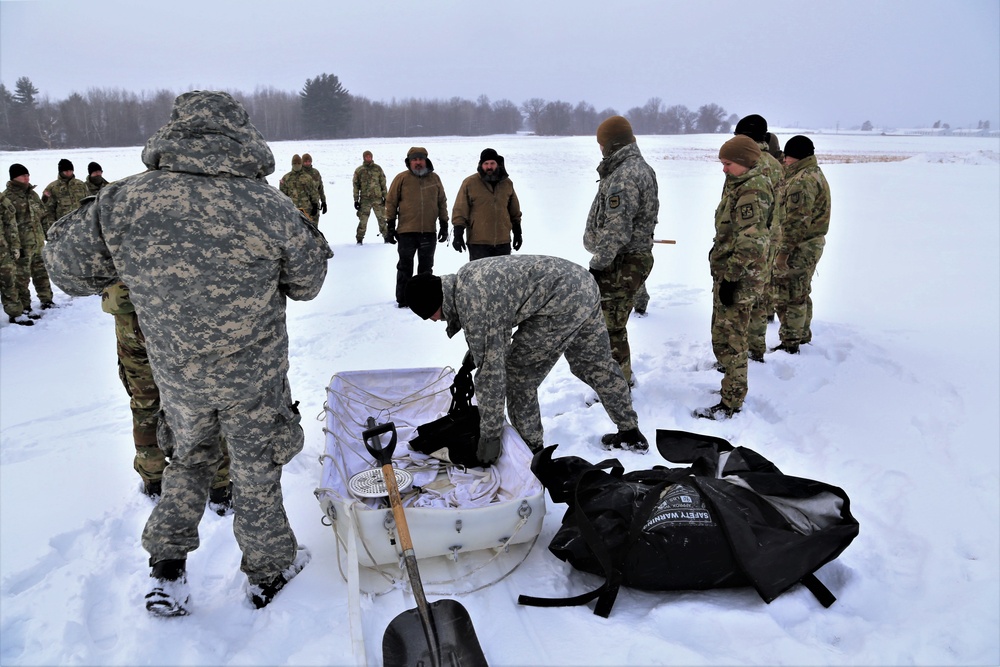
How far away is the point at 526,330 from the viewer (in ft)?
10.2

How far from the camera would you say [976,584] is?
7.70 feet

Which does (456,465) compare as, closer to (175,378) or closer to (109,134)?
(175,378)

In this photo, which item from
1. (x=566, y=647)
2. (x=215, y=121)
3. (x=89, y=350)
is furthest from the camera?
(x=89, y=350)

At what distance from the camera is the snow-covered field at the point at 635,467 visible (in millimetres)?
2131

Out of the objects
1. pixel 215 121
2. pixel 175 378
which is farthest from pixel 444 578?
pixel 215 121

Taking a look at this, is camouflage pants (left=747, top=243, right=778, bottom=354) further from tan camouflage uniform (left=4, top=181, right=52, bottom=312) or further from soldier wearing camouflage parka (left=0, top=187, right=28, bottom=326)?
tan camouflage uniform (left=4, top=181, right=52, bottom=312)

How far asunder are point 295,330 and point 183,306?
4079 millimetres

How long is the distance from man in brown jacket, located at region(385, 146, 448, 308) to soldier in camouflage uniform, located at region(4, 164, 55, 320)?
13.7 feet

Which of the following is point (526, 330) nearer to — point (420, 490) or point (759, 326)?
point (420, 490)

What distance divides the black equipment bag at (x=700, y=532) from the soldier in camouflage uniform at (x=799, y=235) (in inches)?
109

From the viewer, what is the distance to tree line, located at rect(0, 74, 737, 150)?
13948mm

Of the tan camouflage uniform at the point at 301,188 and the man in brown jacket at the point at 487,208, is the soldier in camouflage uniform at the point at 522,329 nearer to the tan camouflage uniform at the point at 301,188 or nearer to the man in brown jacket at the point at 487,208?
the man in brown jacket at the point at 487,208

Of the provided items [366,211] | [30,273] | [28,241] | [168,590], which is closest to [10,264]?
[30,273]

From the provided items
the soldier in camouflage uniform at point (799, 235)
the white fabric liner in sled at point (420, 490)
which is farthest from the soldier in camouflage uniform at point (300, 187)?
the soldier in camouflage uniform at point (799, 235)
